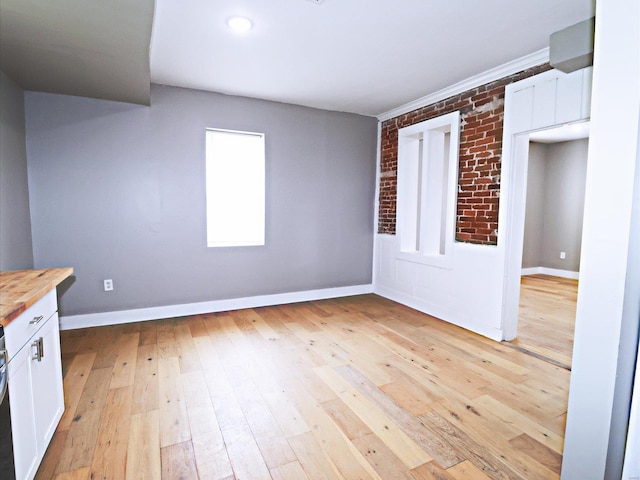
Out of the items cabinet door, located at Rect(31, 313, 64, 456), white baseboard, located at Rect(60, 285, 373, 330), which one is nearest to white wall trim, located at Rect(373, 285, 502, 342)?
white baseboard, located at Rect(60, 285, 373, 330)

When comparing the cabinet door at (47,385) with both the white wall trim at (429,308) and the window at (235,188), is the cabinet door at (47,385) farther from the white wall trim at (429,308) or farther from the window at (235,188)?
the white wall trim at (429,308)

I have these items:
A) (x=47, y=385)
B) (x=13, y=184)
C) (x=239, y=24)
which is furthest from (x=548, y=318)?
(x=13, y=184)

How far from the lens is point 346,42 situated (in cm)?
271

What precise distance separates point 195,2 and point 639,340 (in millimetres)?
2730

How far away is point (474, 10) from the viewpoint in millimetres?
2277

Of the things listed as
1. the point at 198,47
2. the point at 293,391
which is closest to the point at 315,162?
the point at 198,47

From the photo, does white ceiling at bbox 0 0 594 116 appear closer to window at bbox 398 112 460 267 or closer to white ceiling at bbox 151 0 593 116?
white ceiling at bbox 151 0 593 116

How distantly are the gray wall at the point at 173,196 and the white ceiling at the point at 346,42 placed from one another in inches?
21.3

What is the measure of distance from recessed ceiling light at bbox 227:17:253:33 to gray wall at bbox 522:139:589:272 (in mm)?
5919

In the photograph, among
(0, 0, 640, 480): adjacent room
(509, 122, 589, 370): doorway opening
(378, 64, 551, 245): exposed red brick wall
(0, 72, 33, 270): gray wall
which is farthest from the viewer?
(509, 122, 589, 370): doorway opening

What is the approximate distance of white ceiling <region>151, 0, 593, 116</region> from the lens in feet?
7.41

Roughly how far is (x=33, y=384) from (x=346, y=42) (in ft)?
9.60

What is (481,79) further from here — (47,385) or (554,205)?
(554,205)

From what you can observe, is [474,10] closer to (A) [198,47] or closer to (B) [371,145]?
(A) [198,47]
